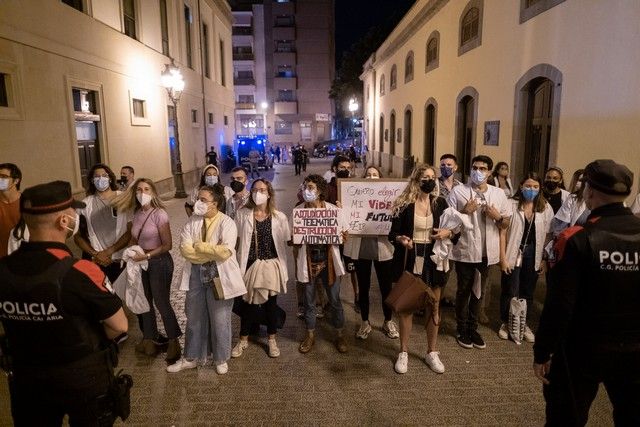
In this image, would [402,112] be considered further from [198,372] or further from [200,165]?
[198,372]

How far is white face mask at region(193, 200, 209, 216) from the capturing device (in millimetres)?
4555

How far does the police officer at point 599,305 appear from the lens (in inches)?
103

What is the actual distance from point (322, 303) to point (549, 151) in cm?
608

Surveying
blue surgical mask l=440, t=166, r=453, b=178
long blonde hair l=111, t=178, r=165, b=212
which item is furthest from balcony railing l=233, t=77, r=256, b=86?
long blonde hair l=111, t=178, r=165, b=212

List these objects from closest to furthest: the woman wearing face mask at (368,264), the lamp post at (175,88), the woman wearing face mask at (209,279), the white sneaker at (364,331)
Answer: the woman wearing face mask at (209,279)
the woman wearing face mask at (368,264)
the white sneaker at (364,331)
the lamp post at (175,88)

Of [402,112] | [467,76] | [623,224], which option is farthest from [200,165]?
[623,224]

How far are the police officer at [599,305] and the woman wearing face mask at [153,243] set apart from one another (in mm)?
3743

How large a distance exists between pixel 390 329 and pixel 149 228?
307cm

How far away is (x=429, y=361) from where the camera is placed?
4883 millimetres

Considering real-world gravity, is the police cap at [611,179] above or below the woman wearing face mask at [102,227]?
above

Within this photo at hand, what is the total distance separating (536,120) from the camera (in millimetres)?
10266

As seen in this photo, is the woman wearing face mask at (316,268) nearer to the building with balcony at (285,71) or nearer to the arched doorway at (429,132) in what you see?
the arched doorway at (429,132)

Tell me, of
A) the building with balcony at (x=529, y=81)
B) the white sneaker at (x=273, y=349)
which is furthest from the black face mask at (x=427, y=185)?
the building with balcony at (x=529, y=81)

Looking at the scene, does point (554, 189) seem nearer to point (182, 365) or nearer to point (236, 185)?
point (236, 185)
